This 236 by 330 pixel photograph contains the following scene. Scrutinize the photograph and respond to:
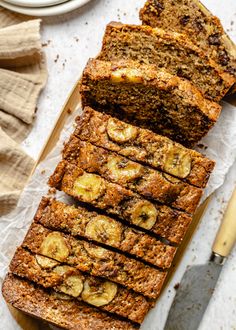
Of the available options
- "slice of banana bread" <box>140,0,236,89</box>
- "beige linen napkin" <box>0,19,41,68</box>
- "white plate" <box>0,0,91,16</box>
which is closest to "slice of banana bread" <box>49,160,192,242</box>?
"slice of banana bread" <box>140,0,236,89</box>

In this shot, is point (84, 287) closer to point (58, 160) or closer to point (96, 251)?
point (96, 251)

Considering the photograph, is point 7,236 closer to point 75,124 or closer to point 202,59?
point 75,124

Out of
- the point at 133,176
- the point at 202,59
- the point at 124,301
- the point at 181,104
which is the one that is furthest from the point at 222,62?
the point at 124,301

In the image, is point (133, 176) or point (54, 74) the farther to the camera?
point (54, 74)

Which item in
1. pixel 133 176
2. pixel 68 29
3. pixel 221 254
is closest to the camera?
pixel 133 176

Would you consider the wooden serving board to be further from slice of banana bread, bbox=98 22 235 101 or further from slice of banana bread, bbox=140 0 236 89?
slice of banana bread, bbox=140 0 236 89

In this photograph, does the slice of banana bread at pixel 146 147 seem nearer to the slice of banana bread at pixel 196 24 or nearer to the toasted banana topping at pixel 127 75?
the toasted banana topping at pixel 127 75
